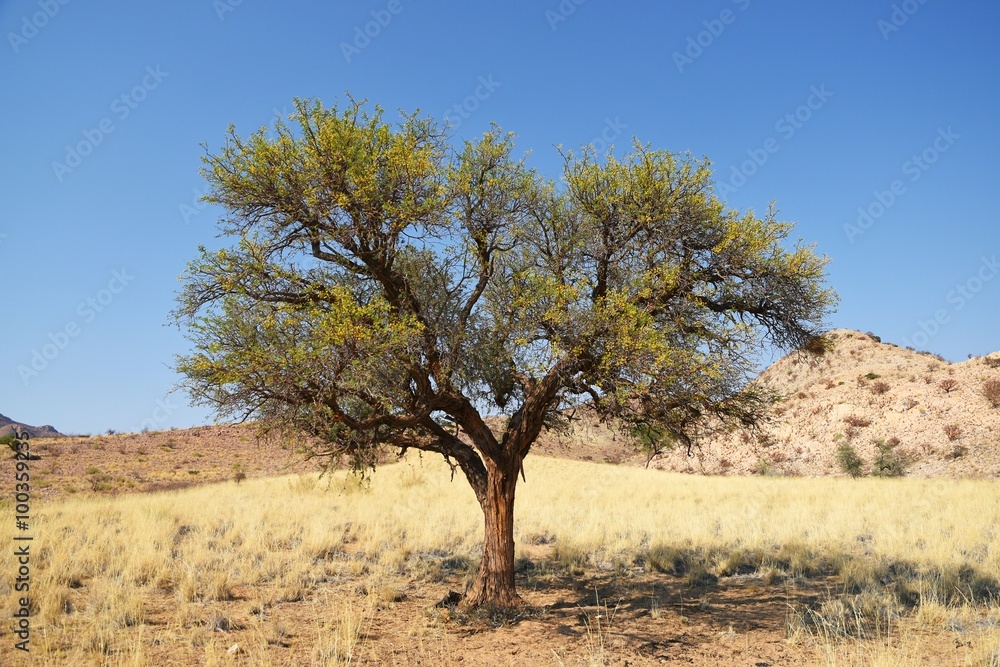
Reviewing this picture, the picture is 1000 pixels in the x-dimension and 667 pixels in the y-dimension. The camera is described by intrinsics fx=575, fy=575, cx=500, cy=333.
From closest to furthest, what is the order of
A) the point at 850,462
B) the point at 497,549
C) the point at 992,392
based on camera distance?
1. the point at 497,549
2. the point at 850,462
3. the point at 992,392

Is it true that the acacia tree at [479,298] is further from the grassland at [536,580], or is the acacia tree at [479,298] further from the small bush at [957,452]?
the small bush at [957,452]

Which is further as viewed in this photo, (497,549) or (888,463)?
(888,463)

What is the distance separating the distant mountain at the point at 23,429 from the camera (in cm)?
4647

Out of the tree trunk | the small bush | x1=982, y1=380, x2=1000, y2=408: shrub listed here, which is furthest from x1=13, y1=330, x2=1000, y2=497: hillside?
the tree trunk

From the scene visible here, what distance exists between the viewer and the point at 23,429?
39500 millimetres

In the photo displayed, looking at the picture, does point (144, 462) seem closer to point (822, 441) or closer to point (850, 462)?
point (850, 462)

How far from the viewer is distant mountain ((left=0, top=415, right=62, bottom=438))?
46469mm

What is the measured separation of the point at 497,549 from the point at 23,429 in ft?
142

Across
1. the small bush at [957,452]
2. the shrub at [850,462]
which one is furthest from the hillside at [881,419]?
the shrub at [850,462]

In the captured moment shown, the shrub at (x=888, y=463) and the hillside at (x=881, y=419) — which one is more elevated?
the hillside at (x=881, y=419)

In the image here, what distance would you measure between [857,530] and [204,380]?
1883 centimetres

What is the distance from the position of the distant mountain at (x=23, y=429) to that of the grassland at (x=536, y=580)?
21.0m

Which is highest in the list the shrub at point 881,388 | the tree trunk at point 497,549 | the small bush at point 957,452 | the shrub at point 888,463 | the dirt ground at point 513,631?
the shrub at point 881,388

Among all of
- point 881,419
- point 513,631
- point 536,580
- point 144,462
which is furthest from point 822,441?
point 144,462
